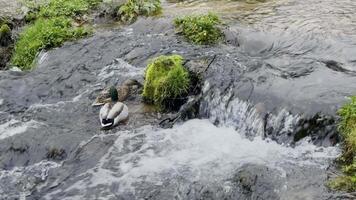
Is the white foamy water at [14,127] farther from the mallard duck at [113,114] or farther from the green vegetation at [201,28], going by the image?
the green vegetation at [201,28]

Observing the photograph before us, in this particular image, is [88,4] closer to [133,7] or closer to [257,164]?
[133,7]

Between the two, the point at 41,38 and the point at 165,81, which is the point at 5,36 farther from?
the point at 165,81

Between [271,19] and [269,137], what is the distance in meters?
4.85

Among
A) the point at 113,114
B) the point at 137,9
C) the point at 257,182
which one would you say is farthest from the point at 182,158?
the point at 137,9

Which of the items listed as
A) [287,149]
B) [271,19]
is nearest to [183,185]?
[287,149]

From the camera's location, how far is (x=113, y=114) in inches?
356

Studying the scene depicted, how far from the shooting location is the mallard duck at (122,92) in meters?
10.1

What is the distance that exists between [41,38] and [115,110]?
5068mm

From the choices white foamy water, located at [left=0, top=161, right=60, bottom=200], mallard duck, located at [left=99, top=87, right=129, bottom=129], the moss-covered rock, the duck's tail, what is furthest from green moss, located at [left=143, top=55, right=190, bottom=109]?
the moss-covered rock

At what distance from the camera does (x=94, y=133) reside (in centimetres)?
902

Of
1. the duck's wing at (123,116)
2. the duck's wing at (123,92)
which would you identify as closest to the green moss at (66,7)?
the duck's wing at (123,92)

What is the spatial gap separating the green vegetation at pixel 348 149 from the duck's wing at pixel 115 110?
146 inches

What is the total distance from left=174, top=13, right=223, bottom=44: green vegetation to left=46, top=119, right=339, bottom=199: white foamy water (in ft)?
11.2

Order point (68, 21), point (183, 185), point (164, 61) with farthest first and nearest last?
point (68, 21) → point (164, 61) → point (183, 185)
